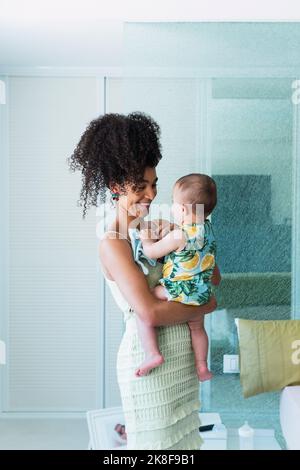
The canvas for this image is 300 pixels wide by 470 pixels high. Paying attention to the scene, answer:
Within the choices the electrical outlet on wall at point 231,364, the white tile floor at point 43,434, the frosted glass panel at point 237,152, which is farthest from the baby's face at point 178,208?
the white tile floor at point 43,434

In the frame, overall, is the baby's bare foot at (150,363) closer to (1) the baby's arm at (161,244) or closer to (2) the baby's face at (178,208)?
(1) the baby's arm at (161,244)

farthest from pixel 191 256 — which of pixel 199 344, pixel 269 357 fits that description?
pixel 269 357

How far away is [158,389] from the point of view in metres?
1.50

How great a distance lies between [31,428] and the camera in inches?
133

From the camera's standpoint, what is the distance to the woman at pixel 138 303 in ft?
4.73

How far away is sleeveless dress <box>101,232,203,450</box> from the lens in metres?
1.49

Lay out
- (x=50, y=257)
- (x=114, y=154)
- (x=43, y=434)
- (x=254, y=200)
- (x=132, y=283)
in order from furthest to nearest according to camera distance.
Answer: (x=50, y=257), (x=43, y=434), (x=254, y=200), (x=114, y=154), (x=132, y=283)

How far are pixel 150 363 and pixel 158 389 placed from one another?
0.30 feet

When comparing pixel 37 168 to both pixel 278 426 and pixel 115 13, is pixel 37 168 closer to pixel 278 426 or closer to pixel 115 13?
pixel 115 13

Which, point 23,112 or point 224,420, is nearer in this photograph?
point 224,420

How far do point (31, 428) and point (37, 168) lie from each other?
5.10 ft

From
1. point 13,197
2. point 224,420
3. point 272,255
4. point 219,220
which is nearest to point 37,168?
point 13,197

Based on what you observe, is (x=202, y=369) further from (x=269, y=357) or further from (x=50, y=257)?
(x=50, y=257)

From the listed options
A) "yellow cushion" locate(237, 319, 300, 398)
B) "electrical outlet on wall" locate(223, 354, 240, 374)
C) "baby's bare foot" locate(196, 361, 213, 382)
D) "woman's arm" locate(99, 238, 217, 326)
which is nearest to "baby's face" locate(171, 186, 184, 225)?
"woman's arm" locate(99, 238, 217, 326)
